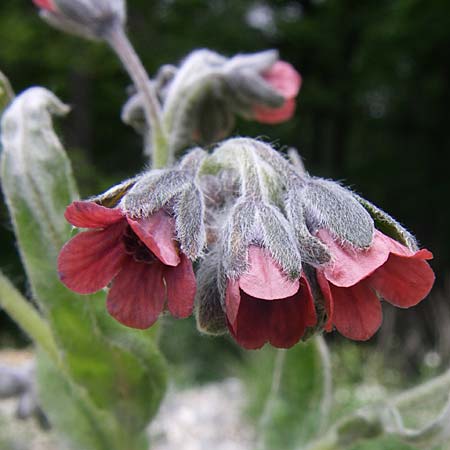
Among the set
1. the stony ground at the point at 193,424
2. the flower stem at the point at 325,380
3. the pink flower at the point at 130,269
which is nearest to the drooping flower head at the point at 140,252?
the pink flower at the point at 130,269

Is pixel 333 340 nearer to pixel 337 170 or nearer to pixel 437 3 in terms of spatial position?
pixel 337 170

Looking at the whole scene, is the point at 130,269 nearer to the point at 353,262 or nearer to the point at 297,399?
the point at 353,262

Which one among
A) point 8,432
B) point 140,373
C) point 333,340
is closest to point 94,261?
point 140,373

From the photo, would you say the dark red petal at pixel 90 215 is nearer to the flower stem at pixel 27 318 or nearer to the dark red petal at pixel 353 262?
the dark red petal at pixel 353 262

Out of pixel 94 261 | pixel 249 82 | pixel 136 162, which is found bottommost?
pixel 136 162

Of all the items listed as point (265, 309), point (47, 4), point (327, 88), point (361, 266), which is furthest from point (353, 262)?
point (327, 88)

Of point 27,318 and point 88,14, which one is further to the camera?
point 88,14
